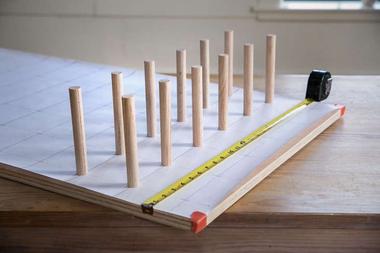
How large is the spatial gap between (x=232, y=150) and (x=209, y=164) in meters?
0.07

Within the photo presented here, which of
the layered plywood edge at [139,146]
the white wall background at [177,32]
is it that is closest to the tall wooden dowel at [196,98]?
the layered plywood edge at [139,146]

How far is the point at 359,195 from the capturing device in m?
0.79

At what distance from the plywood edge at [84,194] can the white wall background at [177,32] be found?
1764 millimetres

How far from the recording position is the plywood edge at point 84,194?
710 mm

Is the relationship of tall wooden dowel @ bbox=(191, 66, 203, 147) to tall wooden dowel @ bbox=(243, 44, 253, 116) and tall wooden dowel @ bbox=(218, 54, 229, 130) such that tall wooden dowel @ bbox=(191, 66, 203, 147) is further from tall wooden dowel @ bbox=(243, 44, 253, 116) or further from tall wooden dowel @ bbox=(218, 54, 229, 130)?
tall wooden dowel @ bbox=(243, 44, 253, 116)

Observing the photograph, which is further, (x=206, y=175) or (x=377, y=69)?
(x=377, y=69)

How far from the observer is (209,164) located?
2.78ft

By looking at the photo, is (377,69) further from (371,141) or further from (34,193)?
(34,193)

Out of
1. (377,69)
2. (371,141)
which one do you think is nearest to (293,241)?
(371,141)

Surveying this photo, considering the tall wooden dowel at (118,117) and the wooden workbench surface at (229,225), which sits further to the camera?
the tall wooden dowel at (118,117)

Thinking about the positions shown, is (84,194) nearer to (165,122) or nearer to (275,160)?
(165,122)

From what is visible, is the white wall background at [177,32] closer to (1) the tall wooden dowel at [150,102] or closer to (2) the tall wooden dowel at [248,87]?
(2) the tall wooden dowel at [248,87]

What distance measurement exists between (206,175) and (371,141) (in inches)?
13.9

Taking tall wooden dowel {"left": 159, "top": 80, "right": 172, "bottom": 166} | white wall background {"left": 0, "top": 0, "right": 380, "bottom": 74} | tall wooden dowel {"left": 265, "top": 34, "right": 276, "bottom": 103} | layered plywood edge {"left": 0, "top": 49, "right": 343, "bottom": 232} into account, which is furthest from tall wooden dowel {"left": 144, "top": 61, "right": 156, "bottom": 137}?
white wall background {"left": 0, "top": 0, "right": 380, "bottom": 74}
